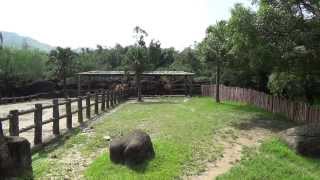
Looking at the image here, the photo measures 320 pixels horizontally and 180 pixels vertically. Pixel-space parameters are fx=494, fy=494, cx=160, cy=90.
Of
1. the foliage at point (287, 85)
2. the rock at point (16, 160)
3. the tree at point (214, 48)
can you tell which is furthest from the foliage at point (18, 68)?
the rock at point (16, 160)

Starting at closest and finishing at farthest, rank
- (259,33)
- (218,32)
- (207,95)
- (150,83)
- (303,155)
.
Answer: (303,155) → (259,33) → (218,32) → (207,95) → (150,83)

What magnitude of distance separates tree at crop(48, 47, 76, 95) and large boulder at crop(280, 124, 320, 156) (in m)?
36.7

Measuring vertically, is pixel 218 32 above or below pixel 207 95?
above

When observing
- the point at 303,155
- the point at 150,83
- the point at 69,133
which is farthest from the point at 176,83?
the point at 303,155

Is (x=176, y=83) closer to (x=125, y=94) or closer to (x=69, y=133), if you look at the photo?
(x=125, y=94)

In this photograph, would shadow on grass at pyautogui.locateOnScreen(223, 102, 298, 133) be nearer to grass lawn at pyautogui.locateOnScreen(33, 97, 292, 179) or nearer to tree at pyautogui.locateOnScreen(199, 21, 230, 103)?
grass lawn at pyautogui.locateOnScreen(33, 97, 292, 179)

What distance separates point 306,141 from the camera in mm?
12062

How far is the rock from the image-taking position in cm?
819

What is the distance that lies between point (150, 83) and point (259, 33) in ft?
90.9

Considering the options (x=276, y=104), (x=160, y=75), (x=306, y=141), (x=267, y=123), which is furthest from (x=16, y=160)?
(x=160, y=75)

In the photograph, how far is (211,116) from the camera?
67.3 ft

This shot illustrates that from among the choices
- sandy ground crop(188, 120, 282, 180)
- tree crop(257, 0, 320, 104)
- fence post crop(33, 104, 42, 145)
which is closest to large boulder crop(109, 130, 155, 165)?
sandy ground crop(188, 120, 282, 180)

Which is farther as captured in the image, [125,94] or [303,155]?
[125,94]

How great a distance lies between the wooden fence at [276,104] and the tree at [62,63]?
1899cm
